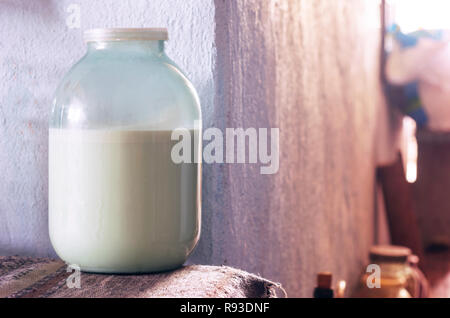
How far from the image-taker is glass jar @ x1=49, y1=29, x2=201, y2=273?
702 millimetres

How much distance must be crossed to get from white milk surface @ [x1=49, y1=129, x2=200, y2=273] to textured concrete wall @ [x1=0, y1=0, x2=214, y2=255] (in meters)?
0.19

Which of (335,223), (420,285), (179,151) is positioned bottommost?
(420,285)

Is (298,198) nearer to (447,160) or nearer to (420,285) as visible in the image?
(420,285)

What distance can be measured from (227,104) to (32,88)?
0.31 m

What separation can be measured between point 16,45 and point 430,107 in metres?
3.04

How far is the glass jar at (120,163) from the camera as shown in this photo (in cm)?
70

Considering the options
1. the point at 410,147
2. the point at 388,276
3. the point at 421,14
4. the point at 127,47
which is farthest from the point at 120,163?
the point at 410,147

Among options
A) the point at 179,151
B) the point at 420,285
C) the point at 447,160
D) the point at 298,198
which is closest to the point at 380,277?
the point at 420,285

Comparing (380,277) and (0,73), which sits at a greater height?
(0,73)

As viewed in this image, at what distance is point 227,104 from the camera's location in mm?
888

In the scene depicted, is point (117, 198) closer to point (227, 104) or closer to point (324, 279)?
point (227, 104)

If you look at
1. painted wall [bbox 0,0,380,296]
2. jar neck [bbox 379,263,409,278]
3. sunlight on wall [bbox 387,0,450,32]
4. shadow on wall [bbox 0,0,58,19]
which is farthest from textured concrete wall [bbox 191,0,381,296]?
sunlight on wall [bbox 387,0,450,32]

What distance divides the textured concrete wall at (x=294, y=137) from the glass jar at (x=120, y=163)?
0.15 metres

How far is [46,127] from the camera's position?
90 cm
